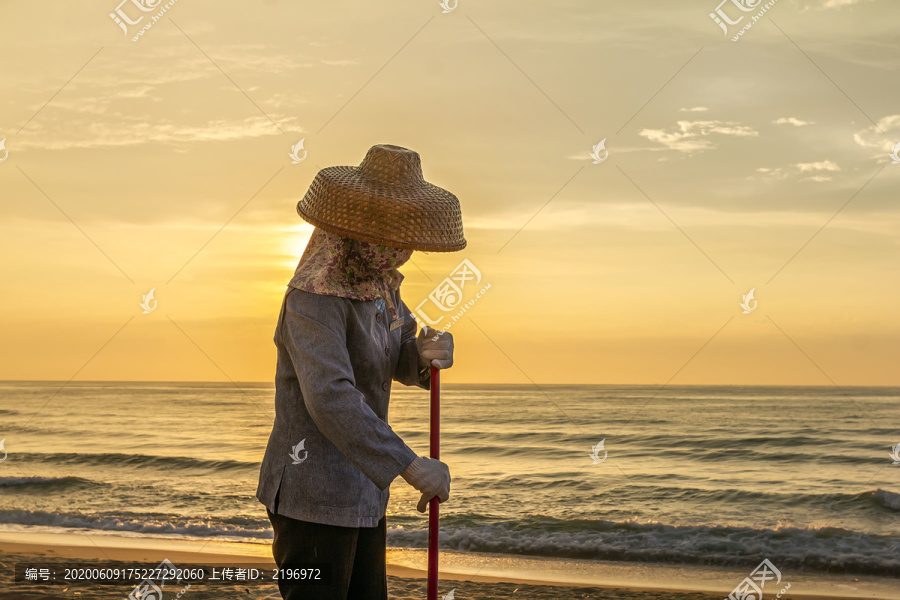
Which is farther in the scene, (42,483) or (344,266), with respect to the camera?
(42,483)

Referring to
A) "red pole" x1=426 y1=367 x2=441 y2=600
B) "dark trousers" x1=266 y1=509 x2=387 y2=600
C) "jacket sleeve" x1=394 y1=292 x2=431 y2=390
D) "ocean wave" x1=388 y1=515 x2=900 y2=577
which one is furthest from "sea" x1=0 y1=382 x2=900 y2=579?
"dark trousers" x1=266 y1=509 x2=387 y2=600

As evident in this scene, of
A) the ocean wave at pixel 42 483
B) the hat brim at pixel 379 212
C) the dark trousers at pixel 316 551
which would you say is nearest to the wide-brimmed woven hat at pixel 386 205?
the hat brim at pixel 379 212

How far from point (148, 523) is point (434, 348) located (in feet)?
24.6

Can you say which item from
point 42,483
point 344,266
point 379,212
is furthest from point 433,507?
point 42,483

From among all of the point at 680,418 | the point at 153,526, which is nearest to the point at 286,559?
the point at 153,526

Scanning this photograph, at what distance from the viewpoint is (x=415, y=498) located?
31.7ft

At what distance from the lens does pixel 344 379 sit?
1766 millimetres

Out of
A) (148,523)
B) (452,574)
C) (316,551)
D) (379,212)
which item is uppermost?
(379,212)

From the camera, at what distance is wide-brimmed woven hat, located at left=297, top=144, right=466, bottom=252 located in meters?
1.84

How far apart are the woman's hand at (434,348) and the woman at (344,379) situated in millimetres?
128

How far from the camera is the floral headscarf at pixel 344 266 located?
1.85 meters

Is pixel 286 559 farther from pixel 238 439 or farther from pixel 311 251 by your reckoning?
pixel 238 439

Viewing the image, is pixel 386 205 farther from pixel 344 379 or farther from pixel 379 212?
pixel 344 379

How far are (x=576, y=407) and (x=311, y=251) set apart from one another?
25221 mm
